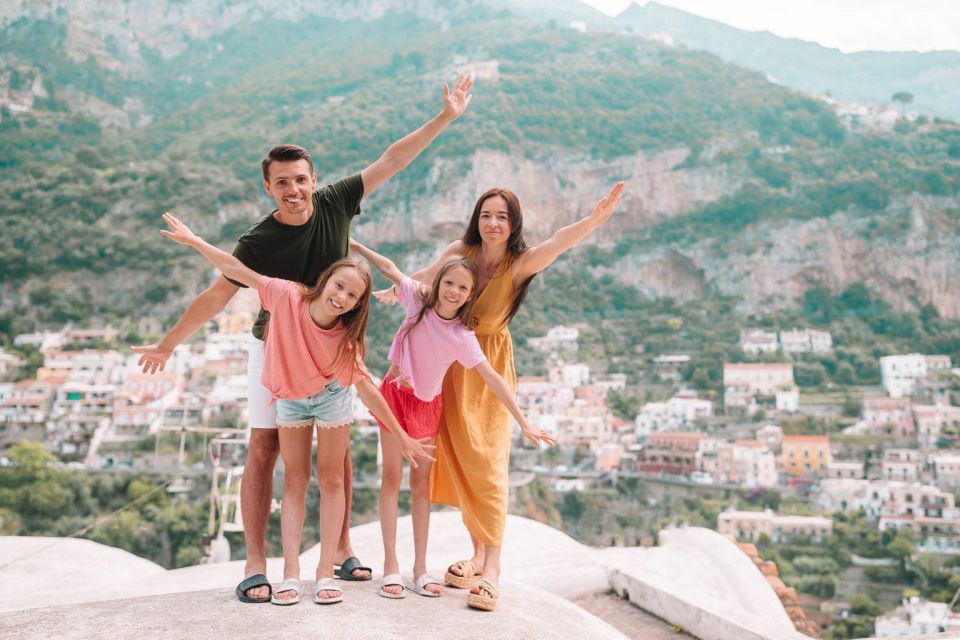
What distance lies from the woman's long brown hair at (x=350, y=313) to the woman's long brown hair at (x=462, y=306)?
0.24 metres

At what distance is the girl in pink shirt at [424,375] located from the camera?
9.16ft

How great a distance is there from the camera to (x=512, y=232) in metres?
3.06

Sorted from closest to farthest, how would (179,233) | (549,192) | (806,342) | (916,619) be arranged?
1. (179,233)
2. (916,619)
3. (806,342)
4. (549,192)

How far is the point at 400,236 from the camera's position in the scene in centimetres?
5756

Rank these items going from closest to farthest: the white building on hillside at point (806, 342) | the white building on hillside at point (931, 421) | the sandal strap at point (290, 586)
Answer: the sandal strap at point (290, 586), the white building on hillside at point (931, 421), the white building on hillside at point (806, 342)

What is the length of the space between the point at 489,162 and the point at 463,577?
Answer: 190ft

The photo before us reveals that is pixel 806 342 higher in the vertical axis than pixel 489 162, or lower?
lower

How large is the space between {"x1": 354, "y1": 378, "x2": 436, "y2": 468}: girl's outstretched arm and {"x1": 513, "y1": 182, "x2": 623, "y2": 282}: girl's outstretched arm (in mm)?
748

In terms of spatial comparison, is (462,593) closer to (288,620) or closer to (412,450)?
(412,450)

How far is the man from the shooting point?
2.78 meters

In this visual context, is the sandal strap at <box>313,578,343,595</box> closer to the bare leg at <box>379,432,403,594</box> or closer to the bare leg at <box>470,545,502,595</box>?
the bare leg at <box>379,432,403,594</box>

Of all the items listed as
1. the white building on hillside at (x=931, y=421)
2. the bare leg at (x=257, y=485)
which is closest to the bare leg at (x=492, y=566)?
the bare leg at (x=257, y=485)

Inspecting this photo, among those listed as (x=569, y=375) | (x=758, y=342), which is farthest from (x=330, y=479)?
(x=758, y=342)

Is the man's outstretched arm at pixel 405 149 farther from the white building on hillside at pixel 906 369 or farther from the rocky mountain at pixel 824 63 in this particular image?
the rocky mountain at pixel 824 63
